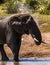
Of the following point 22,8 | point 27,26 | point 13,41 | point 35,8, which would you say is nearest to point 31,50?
point 13,41

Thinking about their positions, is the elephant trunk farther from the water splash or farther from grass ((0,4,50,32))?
the water splash

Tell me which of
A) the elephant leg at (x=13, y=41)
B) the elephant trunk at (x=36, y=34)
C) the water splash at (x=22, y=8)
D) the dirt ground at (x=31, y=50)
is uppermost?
the elephant trunk at (x=36, y=34)

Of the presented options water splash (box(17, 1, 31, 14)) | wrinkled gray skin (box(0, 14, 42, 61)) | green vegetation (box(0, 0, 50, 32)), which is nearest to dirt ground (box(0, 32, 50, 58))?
wrinkled gray skin (box(0, 14, 42, 61))

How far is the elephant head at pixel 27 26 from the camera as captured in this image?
11820mm

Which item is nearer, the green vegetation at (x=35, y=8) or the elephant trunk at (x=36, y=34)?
the elephant trunk at (x=36, y=34)

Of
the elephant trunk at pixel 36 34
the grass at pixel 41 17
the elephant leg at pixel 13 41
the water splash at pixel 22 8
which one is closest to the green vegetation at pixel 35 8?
the grass at pixel 41 17

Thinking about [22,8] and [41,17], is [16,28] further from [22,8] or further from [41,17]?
[22,8]

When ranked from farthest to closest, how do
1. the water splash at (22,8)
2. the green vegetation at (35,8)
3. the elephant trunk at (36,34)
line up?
the water splash at (22,8) → the green vegetation at (35,8) → the elephant trunk at (36,34)

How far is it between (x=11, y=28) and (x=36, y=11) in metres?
18.2

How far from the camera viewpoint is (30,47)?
15000 millimetres

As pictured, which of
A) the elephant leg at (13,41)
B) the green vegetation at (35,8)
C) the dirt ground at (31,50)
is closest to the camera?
the elephant leg at (13,41)

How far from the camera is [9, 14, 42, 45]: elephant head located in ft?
38.8

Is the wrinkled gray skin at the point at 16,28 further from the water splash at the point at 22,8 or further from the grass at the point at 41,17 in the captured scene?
the water splash at the point at 22,8

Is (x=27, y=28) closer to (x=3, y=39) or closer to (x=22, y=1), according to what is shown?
(x=3, y=39)
